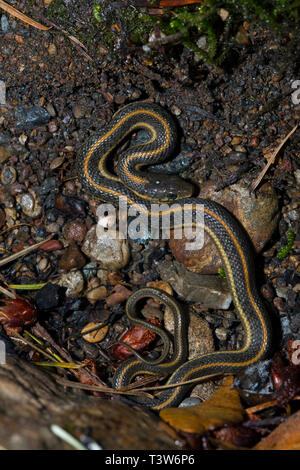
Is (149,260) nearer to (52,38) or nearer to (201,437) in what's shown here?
(201,437)

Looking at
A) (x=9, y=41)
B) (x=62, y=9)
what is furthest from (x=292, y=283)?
(x=9, y=41)

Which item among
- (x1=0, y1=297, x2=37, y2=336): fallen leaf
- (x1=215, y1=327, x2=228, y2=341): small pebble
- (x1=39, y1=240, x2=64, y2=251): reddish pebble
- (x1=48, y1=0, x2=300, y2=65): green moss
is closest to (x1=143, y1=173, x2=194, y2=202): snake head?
(x1=39, y1=240, x2=64, y2=251): reddish pebble

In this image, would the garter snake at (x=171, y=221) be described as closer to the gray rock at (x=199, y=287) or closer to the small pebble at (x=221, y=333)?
the gray rock at (x=199, y=287)

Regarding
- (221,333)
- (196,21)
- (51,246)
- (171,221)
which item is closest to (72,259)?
(51,246)

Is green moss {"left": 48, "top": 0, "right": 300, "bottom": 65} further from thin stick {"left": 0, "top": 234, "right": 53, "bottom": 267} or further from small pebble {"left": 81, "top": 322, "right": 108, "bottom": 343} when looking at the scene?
small pebble {"left": 81, "top": 322, "right": 108, "bottom": 343}

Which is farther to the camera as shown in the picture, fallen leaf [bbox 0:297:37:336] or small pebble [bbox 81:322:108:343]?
small pebble [bbox 81:322:108:343]
